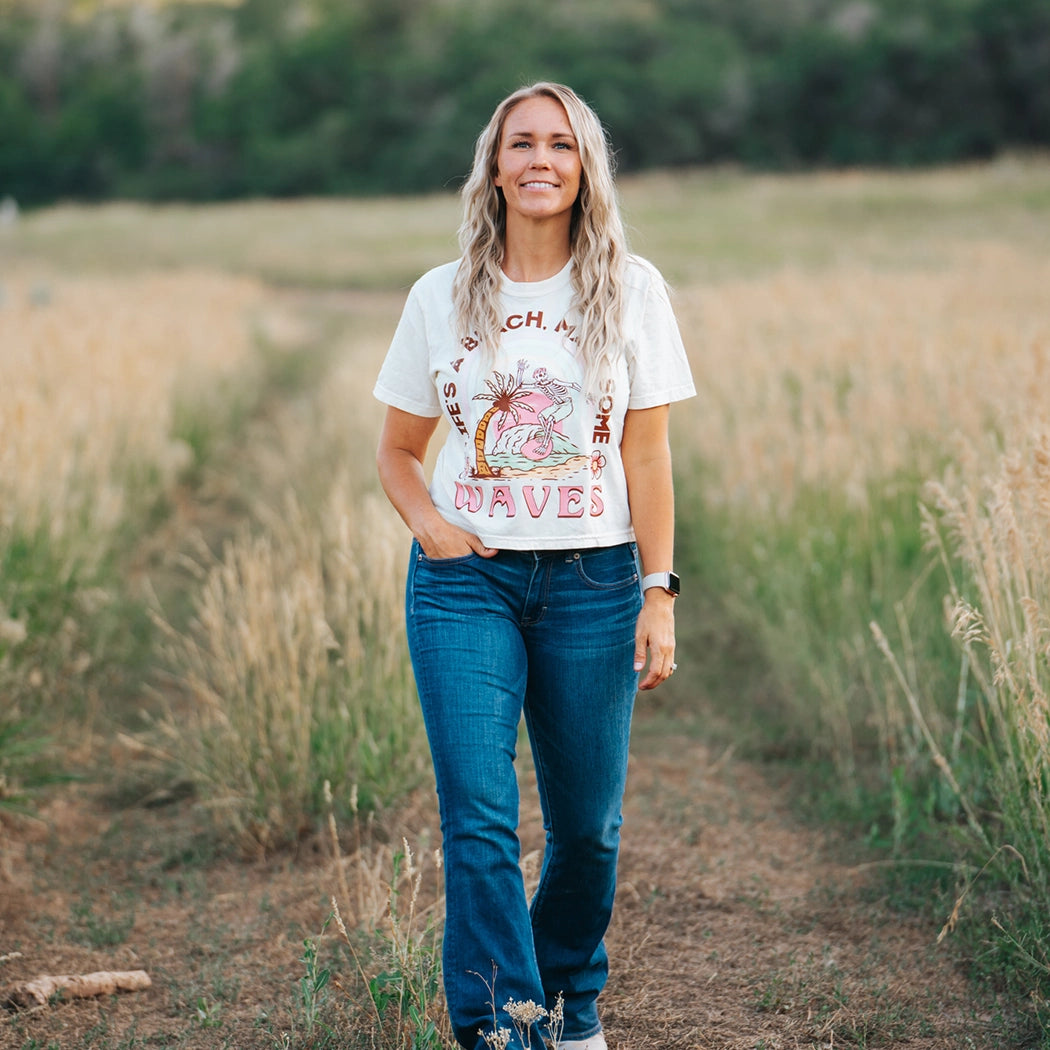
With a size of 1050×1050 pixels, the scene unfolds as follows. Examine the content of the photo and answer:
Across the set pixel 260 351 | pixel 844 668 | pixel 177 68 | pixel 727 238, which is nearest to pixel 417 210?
pixel 727 238

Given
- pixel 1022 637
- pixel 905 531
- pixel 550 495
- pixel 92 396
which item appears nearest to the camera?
pixel 550 495

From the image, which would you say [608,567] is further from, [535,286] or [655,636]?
[535,286]

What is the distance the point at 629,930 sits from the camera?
3285 mm

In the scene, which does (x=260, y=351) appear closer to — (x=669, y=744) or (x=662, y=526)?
(x=669, y=744)

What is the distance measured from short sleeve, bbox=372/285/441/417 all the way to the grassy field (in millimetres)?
342

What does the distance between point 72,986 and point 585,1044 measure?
1.29 meters

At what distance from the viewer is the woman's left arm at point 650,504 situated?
8.02 feet

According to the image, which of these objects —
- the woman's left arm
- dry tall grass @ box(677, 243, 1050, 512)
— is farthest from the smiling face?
dry tall grass @ box(677, 243, 1050, 512)

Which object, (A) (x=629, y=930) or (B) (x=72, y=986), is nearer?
(B) (x=72, y=986)

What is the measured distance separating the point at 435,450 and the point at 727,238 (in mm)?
21649

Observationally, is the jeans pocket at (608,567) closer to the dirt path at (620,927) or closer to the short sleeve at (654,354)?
the short sleeve at (654,354)

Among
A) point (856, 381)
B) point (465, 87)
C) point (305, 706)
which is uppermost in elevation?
point (465, 87)

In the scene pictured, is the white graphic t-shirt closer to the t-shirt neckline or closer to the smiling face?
the t-shirt neckline

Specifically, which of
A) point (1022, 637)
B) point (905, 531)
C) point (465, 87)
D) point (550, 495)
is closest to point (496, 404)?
point (550, 495)
